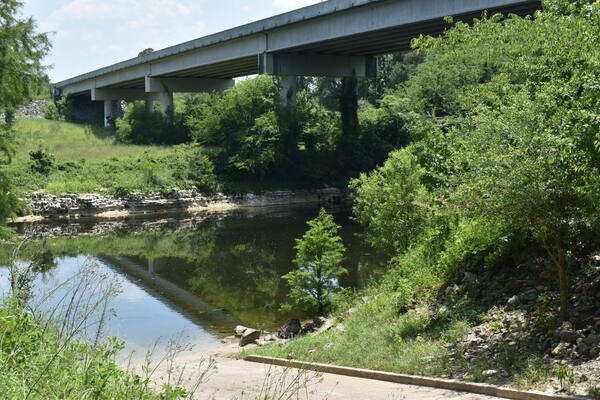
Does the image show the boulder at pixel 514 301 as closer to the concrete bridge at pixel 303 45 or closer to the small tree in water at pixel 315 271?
the small tree in water at pixel 315 271

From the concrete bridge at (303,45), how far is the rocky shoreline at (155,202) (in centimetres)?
834

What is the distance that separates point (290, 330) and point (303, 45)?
105 ft

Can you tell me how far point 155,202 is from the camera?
45250 millimetres

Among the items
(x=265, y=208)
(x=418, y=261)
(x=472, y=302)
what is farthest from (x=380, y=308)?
(x=265, y=208)

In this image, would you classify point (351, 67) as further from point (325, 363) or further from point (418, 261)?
point (325, 363)

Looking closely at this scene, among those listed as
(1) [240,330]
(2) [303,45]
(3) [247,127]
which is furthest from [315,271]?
(3) [247,127]

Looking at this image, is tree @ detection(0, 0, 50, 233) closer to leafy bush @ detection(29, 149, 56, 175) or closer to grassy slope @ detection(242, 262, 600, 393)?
grassy slope @ detection(242, 262, 600, 393)

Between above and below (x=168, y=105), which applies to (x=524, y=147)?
below

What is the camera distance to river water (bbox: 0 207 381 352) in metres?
17.6

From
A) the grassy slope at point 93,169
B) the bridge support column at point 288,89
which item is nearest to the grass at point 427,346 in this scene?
the grassy slope at point 93,169

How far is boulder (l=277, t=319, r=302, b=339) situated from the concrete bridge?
19551 millimetres

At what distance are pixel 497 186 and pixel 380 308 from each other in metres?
5.99

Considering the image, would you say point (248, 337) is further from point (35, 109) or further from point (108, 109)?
point (35, 109)

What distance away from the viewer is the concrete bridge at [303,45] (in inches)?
1379
